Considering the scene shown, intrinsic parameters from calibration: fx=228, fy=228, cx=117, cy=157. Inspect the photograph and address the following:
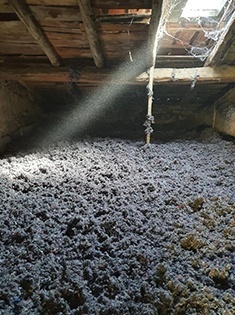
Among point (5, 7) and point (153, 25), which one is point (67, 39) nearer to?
point (5, 7)

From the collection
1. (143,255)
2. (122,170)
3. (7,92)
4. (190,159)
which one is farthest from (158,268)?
(7,92)

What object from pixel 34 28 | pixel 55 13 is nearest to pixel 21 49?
pixel 34 28

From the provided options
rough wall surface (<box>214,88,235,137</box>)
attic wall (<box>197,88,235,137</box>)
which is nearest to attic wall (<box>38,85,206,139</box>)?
attic wall (<box>197,88,235,137</box>)

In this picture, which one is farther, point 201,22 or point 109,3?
point 201,22

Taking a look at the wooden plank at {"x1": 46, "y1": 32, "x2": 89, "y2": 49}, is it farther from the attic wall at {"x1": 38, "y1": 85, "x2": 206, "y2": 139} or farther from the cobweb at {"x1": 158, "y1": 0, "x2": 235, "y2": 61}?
the attic wall at {"x1": 38, "y1": 85, "x2": 206, "y2": 139}

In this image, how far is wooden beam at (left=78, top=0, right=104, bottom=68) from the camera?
1.33 metres

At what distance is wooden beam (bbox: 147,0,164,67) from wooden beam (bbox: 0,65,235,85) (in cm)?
18

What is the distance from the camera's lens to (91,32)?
5.14 feet

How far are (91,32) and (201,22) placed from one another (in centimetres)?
82

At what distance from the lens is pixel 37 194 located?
62.7 inches

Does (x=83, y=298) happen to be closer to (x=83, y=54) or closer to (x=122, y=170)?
(x=122, y=170)

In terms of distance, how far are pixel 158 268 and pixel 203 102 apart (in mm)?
2248

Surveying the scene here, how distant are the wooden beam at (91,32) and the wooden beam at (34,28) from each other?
33 cm

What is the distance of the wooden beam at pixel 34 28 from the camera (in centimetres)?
135
